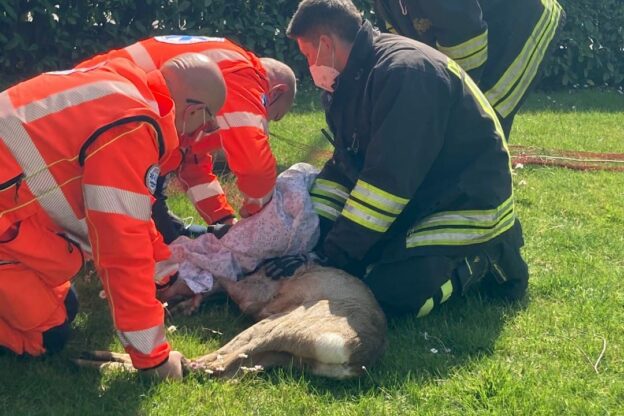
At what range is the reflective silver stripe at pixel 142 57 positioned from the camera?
4.33 meters

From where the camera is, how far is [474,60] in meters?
5.33

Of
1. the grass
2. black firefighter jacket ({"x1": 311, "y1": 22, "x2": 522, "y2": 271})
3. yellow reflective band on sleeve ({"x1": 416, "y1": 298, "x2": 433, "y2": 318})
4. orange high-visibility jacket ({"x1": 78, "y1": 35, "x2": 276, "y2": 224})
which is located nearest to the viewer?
the grass

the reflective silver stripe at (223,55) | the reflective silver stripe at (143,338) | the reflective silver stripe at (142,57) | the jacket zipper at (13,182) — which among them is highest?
the jacket zipper at (13,182)

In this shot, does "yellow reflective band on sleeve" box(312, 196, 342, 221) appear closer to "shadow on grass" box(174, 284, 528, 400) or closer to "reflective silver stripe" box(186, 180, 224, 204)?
"shadow on grass" box(174, 284, 528, 400)

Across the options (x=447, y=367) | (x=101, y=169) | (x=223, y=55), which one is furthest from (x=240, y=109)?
(x=447, y=367)

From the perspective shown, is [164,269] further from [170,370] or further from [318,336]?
[318,336]

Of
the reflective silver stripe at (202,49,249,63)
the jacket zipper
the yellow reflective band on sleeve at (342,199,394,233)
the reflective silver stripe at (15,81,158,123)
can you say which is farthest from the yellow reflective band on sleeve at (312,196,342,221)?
the jacket zipper

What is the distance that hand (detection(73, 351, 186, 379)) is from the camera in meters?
3.33

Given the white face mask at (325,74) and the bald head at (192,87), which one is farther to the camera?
the white face mask at (325,74)

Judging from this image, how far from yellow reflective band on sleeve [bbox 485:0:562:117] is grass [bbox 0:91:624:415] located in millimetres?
943

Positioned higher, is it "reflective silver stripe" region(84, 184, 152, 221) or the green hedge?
"reflective silver stripe" region(84, 184, 152, 221)

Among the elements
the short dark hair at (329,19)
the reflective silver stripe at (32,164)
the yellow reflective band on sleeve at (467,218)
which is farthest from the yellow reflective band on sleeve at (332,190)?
the reflective silver stripe at (32,164)

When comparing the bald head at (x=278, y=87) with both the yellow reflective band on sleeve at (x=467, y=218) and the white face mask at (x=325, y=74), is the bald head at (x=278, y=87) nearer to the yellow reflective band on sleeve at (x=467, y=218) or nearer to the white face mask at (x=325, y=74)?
the white face mask at (x=325, y=74)

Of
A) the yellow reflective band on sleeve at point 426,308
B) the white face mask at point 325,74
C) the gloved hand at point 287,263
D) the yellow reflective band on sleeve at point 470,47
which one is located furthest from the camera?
the yellow reflective band on sleeve at point 470,47
